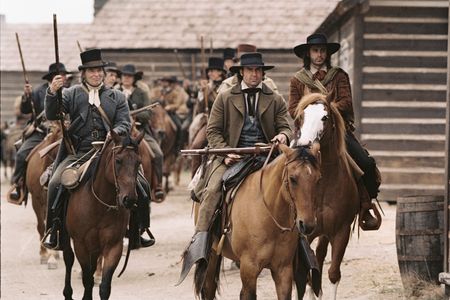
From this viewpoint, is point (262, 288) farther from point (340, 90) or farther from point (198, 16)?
point (198, 16)

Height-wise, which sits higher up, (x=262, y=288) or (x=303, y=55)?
(x=303, y=55)

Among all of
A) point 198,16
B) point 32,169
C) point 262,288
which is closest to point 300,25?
point 198,16

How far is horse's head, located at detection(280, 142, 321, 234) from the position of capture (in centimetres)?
797

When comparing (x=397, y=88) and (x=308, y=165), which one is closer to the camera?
(x=308, y=165)

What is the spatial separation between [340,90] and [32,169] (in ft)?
19.5

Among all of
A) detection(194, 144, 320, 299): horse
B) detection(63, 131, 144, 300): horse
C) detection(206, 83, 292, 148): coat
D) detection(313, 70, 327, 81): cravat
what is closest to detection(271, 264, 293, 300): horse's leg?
detection(194, 144, 320, 299): horse

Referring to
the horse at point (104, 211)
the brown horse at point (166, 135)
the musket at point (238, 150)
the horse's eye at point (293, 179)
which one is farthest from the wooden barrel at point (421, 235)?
the brown horse at point (166, 135)

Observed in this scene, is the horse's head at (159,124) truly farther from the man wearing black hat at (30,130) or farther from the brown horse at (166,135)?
the man wearing black hat at (30,130)

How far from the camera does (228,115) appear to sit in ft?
33.0

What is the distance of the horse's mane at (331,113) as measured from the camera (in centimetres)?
928

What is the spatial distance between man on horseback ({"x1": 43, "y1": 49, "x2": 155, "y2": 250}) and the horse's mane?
2.23 metres

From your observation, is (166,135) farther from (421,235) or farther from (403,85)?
(421,235)

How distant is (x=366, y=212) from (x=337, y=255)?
31.8 inches

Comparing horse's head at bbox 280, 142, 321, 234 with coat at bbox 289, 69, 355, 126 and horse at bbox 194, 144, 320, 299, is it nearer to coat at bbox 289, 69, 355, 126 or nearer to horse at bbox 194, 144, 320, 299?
horse at bbox 194, 144, 320, 299
